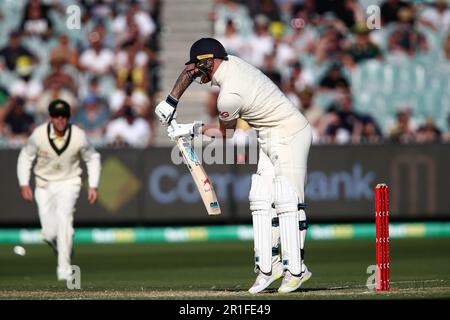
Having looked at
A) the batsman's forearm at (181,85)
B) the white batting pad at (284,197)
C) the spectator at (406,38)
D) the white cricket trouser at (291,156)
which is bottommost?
the white batting pad at (284,197)

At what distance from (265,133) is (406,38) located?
1174cm

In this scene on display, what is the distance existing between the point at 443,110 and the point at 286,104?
1125cm

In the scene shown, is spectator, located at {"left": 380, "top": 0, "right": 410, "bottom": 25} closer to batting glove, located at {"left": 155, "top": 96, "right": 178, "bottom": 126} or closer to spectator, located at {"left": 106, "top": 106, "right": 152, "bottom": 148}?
spectator, located at {"left": 106, "top": 106, "right": 152, "bottom": 148}

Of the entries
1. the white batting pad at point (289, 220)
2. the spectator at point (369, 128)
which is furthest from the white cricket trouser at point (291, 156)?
the spectator at point (369, 128)

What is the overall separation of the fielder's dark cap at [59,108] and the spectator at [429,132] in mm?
8928

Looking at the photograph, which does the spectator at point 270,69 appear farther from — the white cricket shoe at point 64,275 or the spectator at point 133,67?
the white cricket shoe at point 64,275

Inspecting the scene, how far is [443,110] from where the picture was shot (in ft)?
67.7

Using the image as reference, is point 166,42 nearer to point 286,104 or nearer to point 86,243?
point 86,243

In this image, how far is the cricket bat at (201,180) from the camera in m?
9.77

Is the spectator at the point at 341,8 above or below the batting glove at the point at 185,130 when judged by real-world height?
above

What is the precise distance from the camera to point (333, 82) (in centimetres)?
2041

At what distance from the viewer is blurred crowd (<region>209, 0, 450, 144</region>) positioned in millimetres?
19984

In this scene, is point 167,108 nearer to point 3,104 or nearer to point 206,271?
point 206,271
